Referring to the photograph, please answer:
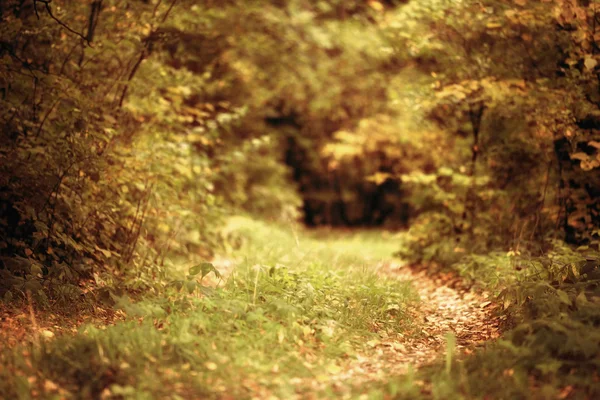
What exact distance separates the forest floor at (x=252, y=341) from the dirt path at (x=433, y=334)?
0.5 inches

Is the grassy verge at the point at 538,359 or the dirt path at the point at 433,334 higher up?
the grassy verge at the point at 538,359

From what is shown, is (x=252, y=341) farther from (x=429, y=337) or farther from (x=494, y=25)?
(x=494, y=25)

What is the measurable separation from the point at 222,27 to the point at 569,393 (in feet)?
30.7

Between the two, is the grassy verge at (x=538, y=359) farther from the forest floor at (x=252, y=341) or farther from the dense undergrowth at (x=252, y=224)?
Answer: the forest floor at (x=252, y=341)

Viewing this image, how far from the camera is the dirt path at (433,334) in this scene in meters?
4.23

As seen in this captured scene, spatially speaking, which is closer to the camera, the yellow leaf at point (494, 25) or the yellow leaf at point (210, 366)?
the yellow leaf at point (210, 366)

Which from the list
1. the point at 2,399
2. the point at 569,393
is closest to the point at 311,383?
the point at 569,393

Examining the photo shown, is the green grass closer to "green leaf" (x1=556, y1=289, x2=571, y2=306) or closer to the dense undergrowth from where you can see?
the dense undergrowth

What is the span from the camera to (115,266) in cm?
623

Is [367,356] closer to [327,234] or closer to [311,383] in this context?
[311,383]

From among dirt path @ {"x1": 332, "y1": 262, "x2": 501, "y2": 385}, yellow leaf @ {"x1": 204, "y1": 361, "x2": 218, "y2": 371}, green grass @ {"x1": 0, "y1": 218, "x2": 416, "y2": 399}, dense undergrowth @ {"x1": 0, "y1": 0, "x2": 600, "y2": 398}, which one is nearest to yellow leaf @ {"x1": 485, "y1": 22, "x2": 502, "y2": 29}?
dense undergrowth @ {"x1": 0, "y1": 0, "x2": 600, "y2": 398}

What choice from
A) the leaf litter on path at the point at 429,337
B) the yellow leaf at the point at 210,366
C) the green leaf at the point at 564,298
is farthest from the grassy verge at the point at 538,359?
the yellow leaf at the point at 210,366

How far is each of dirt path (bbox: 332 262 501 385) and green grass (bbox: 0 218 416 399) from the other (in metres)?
0.17

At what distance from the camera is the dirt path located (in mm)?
4227
